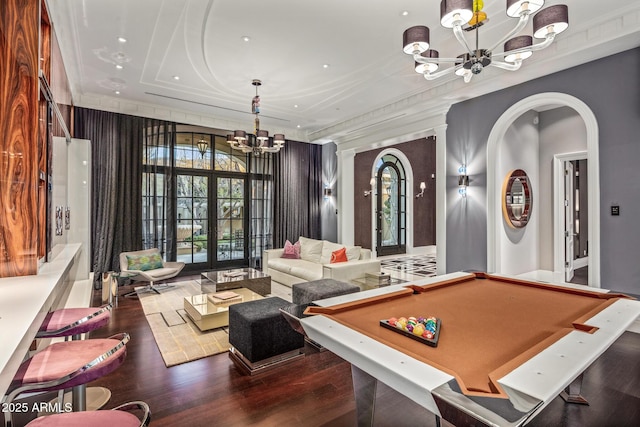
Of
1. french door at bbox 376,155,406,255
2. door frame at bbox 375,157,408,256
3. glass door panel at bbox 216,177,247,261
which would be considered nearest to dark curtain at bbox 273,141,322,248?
glass door panel at bbox 216,177,247,261

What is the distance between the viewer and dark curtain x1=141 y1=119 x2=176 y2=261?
608 centimetres

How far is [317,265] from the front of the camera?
5.60 meters

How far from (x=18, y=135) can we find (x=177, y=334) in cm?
247

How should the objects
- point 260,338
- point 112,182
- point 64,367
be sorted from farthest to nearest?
1. point 112,182
2. point 260,338
3. point 64,367

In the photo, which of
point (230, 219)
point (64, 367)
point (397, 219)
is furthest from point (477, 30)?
point (397, 219)

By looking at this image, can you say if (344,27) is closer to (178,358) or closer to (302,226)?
(178,358)

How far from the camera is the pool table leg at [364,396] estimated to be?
170cm

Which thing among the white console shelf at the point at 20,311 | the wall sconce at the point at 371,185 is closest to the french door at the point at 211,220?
the wall sconce at the point at 371,185

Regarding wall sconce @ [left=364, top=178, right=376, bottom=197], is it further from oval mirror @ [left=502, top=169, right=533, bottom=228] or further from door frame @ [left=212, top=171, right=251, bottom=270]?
oval mirror @ [left=502, top=169, right=533, bottom=228]

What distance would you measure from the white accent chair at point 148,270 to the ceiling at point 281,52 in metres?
2.68

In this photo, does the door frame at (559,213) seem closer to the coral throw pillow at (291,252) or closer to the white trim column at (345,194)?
the white trim column at (345,194)

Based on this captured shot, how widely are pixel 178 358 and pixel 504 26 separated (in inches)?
189

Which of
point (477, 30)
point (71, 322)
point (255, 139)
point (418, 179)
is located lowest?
point (71, 322)

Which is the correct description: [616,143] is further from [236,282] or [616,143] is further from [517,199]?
[236,282]
